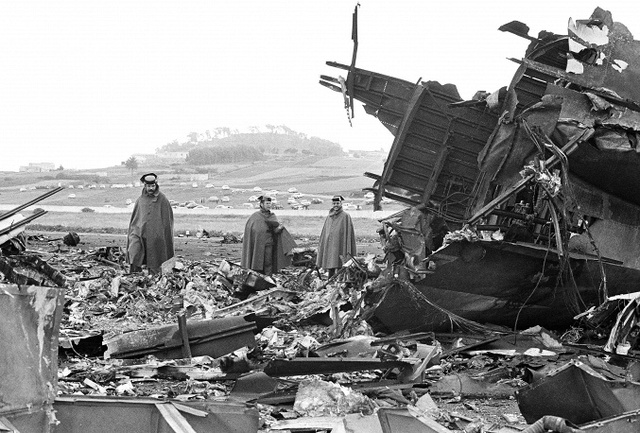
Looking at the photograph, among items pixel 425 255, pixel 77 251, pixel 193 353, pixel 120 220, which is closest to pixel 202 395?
pixel 193 353

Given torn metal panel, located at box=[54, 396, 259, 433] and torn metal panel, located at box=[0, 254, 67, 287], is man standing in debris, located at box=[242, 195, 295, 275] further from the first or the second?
torn metal panel, located at box=[54, 396, 259, 433]

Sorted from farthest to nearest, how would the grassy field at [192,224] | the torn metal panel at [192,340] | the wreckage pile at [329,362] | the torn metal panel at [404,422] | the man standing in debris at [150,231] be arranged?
the grassy field at [192,224]
the man standing in debris at [150,231]
the torn metal panel at [192,340]
the wreckage pile at [329,362]
the torn metal panel at [404,422]

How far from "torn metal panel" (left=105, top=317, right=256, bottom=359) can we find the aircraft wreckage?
1.72 metres

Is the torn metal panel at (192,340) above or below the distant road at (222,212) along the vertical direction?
above

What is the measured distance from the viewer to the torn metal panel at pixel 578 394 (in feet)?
20.5

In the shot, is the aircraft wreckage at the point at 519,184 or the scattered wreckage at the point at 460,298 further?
the aircraft wreckage at the point at 519,184

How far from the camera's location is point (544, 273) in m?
10.6

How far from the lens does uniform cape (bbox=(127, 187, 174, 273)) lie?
50.8 ft

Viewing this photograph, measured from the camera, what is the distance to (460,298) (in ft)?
34.8

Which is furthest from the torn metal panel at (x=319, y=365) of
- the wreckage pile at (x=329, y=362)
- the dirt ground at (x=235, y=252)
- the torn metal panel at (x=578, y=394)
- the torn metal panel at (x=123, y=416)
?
the torn metal panel at (x=123, y=416)

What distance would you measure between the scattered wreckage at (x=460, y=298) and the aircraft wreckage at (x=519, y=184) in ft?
0.07

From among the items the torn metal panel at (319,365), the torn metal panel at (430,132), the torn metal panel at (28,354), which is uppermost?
the torn metal panel at (430,132)

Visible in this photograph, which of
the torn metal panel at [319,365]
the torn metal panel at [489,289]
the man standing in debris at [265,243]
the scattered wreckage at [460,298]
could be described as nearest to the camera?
the scattered wreckage at [460,298]

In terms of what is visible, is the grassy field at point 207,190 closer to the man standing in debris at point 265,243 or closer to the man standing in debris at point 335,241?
the man standing in debris at point 335,241
